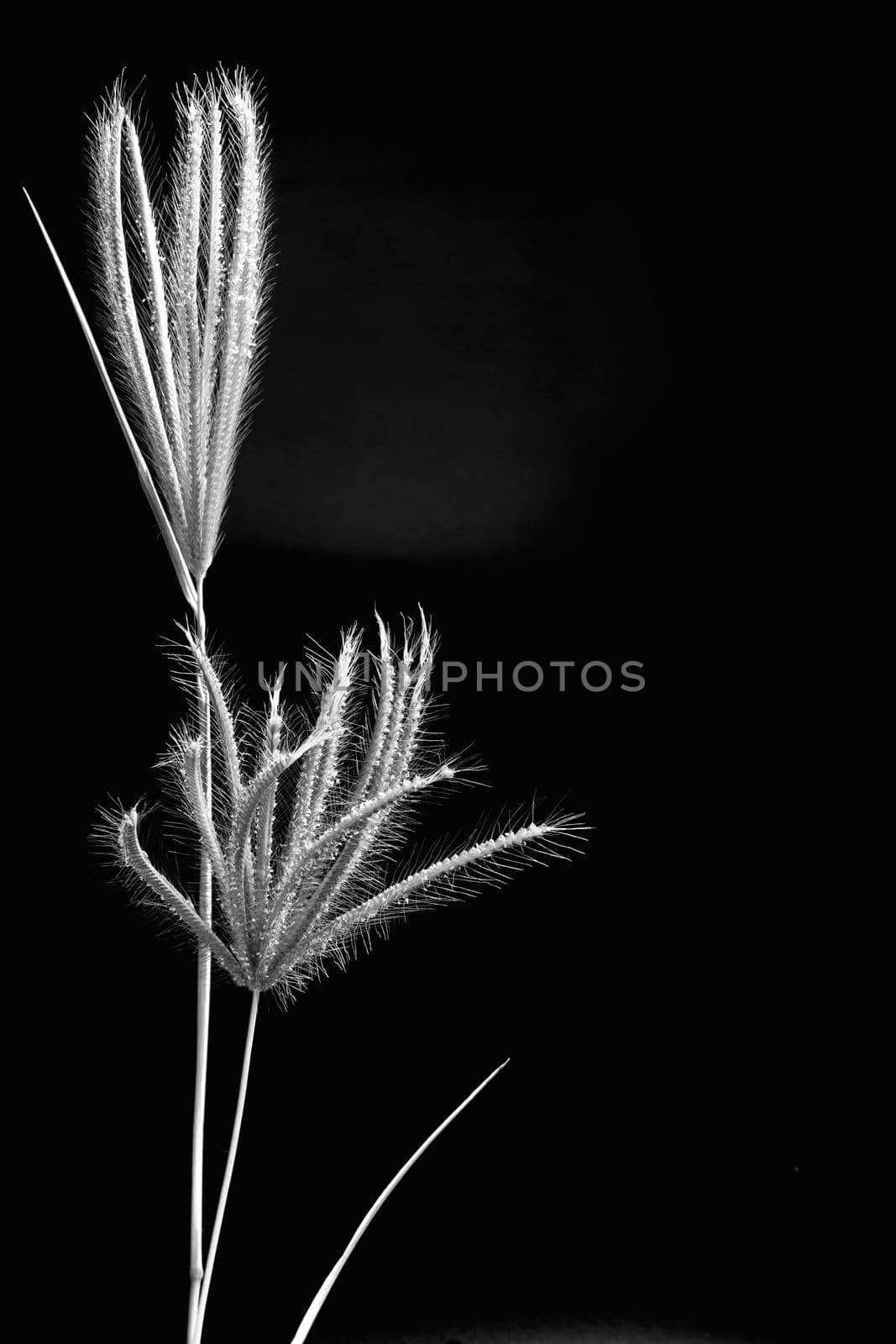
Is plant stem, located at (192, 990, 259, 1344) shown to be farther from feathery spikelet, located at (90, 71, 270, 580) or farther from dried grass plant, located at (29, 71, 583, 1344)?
feathery spikelet, located at (90, 71, 270, 580)

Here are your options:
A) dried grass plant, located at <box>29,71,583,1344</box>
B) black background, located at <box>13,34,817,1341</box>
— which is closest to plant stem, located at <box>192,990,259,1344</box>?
dried grass plant, located at <box>29,71,583,1344</box>

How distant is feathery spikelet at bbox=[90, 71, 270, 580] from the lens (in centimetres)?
142

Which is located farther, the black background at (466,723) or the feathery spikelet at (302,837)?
the black background at (466,723)

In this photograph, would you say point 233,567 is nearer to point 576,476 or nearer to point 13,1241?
point 576,476

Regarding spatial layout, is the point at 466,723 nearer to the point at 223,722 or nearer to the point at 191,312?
the point at 223,722

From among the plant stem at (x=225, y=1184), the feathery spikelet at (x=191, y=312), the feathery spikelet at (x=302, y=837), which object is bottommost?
the plant stem at (x=225, y=1184)

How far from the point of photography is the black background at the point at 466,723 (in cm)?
184

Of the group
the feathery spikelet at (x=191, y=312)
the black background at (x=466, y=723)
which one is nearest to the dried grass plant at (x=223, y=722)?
the feathery spikelet at (x=191, y=312)

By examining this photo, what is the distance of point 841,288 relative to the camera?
205 cm

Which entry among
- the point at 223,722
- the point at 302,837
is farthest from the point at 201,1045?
the point at 223,722

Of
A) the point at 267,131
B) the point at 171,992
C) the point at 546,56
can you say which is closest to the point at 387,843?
the point at 171,992

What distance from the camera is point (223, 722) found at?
133 centimetres

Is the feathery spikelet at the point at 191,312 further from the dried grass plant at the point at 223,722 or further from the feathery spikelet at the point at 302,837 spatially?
the feathery spikelet at the point at 302,837

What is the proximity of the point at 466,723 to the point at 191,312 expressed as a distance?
83 cm
